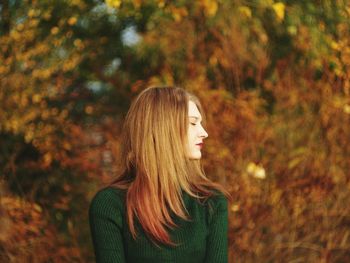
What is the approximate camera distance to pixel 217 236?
2270mm

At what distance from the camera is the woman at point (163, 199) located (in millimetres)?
2236

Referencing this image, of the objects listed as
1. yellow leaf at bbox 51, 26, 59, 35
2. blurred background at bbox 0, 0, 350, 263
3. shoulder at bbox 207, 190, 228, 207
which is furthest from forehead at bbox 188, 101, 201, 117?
yellow leaf at bbox 51, 26, 59, 35

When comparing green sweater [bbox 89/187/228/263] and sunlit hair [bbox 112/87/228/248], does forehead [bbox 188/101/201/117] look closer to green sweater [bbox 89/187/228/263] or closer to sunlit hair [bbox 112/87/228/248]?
sunlit hair [bbox 112/87/228/248]

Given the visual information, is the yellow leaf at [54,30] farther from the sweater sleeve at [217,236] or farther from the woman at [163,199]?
the sweater sleeve at [217,236]

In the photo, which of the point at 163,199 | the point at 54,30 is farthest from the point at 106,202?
the point at 54,30

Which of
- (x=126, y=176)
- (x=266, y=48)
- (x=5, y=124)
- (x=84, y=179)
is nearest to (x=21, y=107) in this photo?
(x=5, y=124)

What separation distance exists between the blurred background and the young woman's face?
1.85 m

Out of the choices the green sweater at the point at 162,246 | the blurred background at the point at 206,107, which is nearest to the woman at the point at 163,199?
the green sweater at the point at 162,246

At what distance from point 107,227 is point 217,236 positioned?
387 mm

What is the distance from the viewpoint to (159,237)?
7.24 ft

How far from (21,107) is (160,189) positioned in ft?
12.1

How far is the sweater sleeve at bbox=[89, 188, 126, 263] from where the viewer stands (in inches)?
87.5

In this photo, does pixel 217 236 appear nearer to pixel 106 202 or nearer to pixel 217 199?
pixel 217 199

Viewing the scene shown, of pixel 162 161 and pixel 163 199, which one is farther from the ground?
pixel 162 161
